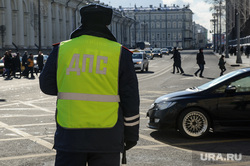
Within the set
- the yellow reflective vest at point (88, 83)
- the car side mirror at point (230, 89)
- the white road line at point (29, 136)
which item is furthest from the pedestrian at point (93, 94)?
the car side mirror at point (230, 89)

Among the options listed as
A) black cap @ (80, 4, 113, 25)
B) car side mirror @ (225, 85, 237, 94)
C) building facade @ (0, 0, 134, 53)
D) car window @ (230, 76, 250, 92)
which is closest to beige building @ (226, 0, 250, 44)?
building facade @ (0, 0, 134, 53)

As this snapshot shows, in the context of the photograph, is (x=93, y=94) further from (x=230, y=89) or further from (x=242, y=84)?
(x=242, y=84)

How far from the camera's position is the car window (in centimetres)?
798

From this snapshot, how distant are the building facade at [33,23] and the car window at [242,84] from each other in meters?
40.3

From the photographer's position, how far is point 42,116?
10.9 meters

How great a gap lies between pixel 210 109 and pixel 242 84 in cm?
74

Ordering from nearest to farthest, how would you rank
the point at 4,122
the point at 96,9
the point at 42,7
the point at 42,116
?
the point at 96,9 < the point at 4,122 < the point at 42,116 < the point at 42,7

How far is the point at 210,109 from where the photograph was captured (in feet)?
26.1

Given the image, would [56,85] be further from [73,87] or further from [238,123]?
[238,123]

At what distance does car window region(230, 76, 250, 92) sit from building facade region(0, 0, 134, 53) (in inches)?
1587

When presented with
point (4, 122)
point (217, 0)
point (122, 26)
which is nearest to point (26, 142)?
point (4, 122)

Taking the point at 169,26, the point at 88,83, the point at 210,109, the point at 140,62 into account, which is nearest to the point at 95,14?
the point at 88,83

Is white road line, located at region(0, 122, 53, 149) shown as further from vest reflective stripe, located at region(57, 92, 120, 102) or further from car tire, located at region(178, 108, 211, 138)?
→ vest reflective stripe, located at region(57, 92, 120, 102)

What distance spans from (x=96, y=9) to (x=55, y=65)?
0.50 meters
